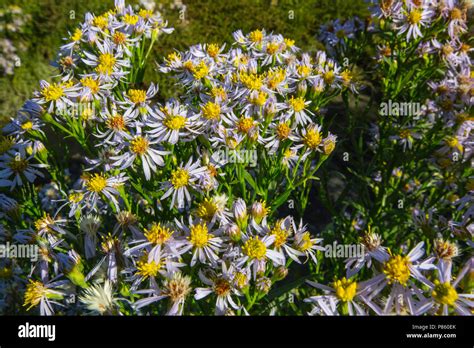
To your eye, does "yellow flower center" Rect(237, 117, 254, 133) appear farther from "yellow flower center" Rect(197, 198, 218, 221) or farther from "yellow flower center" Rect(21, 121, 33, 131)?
"yellow flower center" Rect(21, 121, 33, 131)

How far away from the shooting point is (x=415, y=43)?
134 inches

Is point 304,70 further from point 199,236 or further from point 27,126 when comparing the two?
point 27,126

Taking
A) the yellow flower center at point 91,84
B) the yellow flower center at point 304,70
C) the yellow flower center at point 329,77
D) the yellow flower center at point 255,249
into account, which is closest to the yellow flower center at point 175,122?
the yellow flower center at point 91,84

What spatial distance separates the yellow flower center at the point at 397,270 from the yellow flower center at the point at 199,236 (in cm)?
90

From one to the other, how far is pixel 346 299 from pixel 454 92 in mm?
2516

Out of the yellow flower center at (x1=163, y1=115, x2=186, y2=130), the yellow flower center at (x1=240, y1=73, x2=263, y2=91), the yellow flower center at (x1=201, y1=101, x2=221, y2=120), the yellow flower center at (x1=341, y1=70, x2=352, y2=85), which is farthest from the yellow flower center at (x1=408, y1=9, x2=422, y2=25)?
the yellow flower center at (x1=163, y1=115, x2=186, y2=130)

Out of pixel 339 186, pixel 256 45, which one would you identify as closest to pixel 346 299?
pixel 256 45

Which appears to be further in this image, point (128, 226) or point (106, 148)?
point (106, 148)

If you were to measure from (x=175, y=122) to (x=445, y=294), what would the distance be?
1732 mm

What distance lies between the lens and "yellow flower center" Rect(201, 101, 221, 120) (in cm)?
257

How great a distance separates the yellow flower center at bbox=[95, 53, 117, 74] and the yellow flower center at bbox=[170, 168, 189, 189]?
1.02 m
